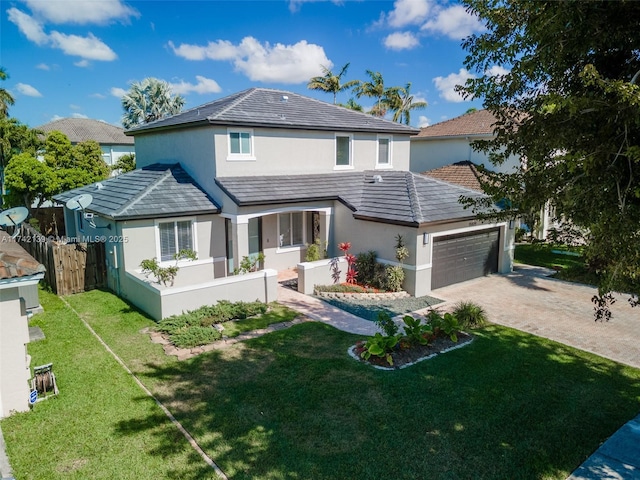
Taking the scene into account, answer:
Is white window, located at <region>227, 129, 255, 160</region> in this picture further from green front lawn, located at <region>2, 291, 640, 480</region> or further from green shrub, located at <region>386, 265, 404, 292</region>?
green front lawn, located at <region>2, 291, 640, 480</region>

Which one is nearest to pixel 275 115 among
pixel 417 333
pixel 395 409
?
pixel 417 333

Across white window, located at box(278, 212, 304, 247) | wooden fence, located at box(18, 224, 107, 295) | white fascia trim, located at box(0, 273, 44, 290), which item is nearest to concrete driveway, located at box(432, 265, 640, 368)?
white window, located at box(278, 212, 304, 247)

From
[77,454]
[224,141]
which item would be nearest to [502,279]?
[224,141]

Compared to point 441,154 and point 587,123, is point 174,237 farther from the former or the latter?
point 441,154

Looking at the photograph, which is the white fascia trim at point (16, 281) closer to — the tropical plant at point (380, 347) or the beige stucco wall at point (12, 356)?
the beige stucco wall at point (12, 356)

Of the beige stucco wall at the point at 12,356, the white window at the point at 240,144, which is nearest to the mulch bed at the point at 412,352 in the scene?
the beige stucco wall at the point at 12,356

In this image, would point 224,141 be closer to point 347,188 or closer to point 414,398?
point 347,188
